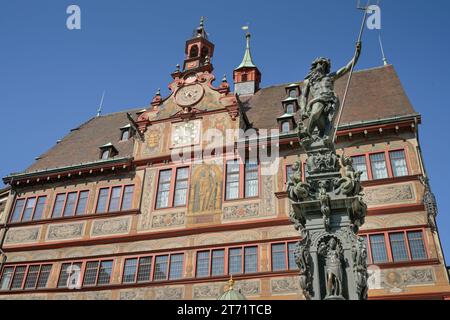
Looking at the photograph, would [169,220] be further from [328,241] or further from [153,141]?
[328,241]

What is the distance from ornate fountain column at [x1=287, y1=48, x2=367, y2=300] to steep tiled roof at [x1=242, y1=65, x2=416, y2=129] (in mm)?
11714

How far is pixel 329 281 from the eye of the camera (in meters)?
5.46

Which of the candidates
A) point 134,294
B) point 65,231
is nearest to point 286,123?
point 134,294

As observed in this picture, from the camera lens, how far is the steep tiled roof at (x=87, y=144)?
2271 centimetres

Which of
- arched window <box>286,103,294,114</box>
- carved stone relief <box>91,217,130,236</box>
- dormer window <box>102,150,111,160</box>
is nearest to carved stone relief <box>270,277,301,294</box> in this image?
carved stone relief <box>91,217,130,236</box>

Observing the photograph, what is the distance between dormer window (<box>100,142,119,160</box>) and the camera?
71.4 feet

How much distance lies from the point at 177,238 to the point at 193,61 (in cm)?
1142

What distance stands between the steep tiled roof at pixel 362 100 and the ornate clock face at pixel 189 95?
276 centimetres

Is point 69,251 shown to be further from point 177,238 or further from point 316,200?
point 316,200

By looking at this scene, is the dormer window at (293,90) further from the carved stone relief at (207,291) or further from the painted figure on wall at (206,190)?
the carved stone relief at (207,291)

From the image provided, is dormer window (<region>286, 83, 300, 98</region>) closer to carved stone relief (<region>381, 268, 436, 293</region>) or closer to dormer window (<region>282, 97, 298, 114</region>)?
dormer window (<region>282, 97, 298, 114</region>)

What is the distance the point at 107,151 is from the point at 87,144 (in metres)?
3.23
